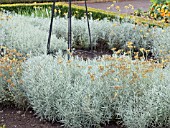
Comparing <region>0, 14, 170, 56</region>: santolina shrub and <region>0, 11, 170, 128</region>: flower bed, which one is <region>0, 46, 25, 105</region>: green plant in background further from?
<region>0, 14, 170, 56</region>: santolina shrub

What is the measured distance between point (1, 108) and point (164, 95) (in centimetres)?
197

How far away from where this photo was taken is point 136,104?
3945 millimetres

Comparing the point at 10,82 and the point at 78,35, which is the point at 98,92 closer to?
the point at 10,82

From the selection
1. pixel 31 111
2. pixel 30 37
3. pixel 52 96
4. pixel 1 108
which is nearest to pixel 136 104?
pixel 52 96

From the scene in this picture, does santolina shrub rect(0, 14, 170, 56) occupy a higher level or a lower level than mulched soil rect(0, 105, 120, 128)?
higher

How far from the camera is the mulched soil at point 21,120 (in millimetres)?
4246

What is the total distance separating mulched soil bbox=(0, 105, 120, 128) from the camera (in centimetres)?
425

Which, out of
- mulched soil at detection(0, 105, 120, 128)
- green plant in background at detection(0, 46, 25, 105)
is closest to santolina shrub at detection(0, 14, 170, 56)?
green plant in background at detection(0, 46, 25, 105)

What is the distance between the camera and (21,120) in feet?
14.4

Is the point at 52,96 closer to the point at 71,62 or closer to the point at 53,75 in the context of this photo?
the point at 53,75

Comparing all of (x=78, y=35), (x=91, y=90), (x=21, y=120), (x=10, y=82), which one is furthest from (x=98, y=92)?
(x=78, y=35)

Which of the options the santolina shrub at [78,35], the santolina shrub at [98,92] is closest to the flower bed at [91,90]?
the santolina shrub at [98,92]

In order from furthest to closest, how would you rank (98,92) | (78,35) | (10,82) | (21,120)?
1. (78,35)
2. (10,82)
3. (21,120)
4. (98,92)

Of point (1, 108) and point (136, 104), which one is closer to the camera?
point (136, 104)
